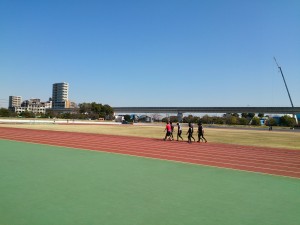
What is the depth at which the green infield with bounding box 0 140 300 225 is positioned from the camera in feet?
16.6

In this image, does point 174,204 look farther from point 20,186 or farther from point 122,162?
point 122,162

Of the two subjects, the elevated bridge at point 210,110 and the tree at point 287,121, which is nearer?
the elevated bridge at point 210,110

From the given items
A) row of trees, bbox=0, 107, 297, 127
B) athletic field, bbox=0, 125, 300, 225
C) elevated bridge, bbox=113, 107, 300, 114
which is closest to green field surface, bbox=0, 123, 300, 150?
athletic field, bbox=0, 125, 300, 225

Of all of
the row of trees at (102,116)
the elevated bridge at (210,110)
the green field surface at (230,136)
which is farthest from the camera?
the row of trees at (102,116)

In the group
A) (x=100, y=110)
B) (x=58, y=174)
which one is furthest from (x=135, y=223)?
(x=100, y=110)

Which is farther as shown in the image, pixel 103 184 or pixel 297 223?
pixel 103 184

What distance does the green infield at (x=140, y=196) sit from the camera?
506cm

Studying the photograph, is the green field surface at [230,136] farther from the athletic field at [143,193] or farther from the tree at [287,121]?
the tree at [287,121]

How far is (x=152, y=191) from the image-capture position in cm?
692

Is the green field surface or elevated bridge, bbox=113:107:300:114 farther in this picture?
elevated bridge, bbox=113:107:300:114

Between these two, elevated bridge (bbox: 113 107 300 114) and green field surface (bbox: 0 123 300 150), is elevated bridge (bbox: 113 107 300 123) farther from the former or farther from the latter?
green field surface (bbox: 0 123 300 150)

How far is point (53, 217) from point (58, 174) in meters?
3.72

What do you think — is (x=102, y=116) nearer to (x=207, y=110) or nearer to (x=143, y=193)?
(x=207, y=110)

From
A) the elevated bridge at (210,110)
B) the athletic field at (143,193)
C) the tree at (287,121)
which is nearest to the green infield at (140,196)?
the athletic field at (143,193)
